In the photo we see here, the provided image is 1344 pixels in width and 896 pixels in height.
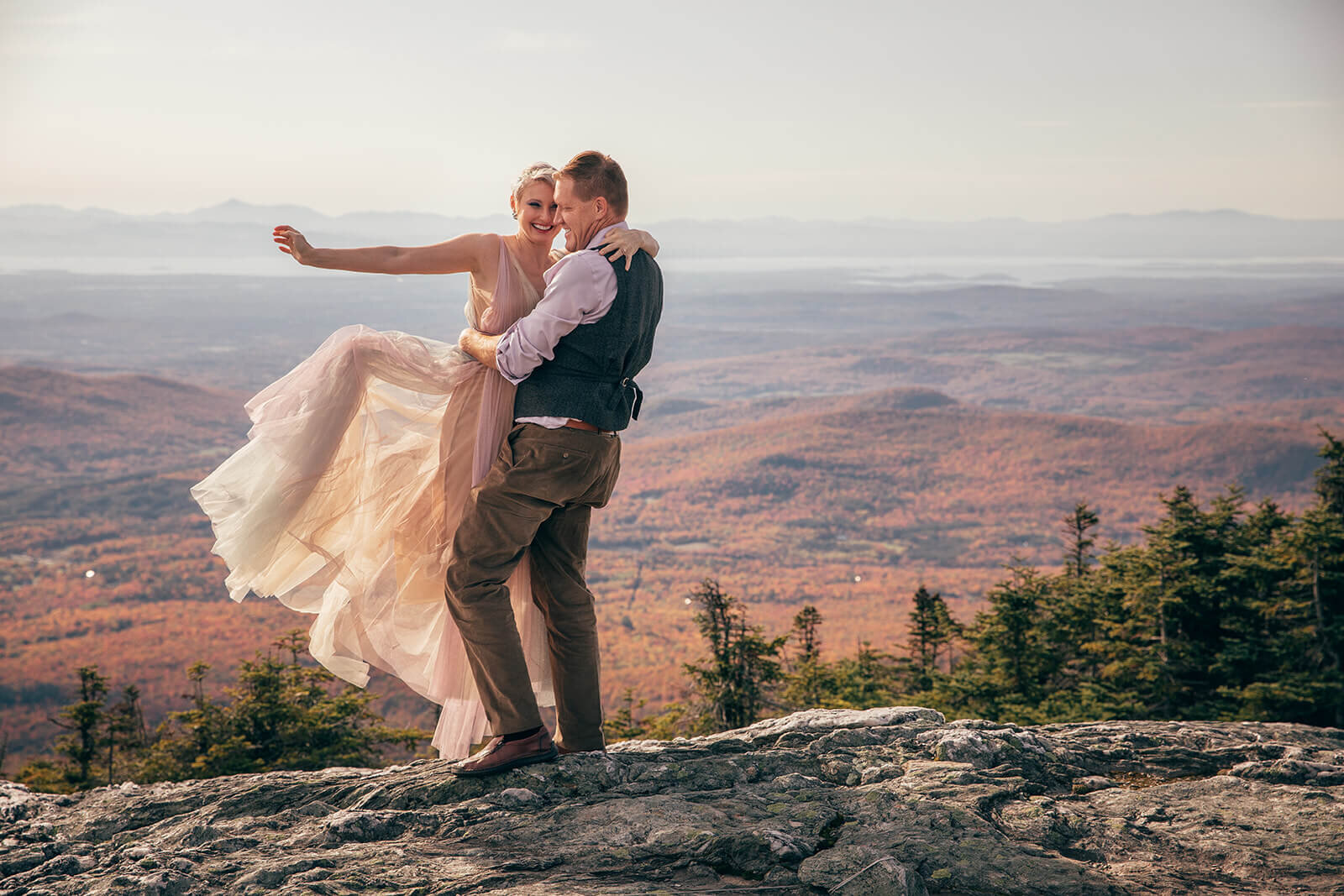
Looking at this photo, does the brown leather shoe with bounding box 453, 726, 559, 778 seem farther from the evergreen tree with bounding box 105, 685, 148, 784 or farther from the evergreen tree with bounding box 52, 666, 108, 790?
the evergreen tree with bounding box 105, 685, 148, 784

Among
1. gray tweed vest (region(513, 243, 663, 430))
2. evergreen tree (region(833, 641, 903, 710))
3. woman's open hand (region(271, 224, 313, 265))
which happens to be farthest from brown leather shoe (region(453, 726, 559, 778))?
evergreen tree (region(833, 641, 903, 710))

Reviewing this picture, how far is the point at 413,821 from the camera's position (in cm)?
380

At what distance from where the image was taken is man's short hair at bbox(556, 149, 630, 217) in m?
3.97

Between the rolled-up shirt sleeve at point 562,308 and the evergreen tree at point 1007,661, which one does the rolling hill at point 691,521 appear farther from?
the rolled-up shirt sleeve at point 562,308

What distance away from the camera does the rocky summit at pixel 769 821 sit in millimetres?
3234

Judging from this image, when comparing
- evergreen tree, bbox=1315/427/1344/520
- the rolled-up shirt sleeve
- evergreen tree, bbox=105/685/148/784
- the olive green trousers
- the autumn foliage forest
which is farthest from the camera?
the autumn foliage forest

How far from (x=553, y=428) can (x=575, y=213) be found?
0.93m

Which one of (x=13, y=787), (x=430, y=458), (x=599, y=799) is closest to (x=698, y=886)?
(x=599, y=799)

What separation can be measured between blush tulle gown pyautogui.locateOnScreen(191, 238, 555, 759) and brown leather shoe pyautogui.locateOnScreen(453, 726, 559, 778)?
517 mm

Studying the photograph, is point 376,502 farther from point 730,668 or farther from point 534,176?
point 730,668

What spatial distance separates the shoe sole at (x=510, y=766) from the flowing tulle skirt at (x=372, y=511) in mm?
553

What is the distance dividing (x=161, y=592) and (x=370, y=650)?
343ft

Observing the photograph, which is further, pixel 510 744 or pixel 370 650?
pixel 370 650

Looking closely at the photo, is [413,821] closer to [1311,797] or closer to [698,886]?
[698,886]
